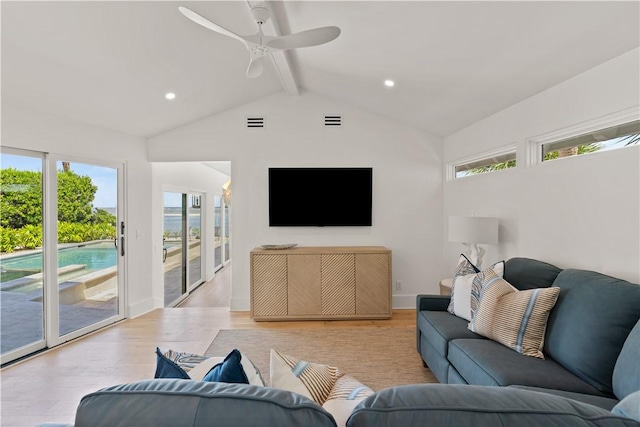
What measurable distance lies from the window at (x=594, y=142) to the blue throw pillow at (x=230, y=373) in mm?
2640

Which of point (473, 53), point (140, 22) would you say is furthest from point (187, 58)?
point (473, 53)

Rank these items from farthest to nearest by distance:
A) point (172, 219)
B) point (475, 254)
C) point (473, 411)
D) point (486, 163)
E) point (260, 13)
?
point (172, 219), point (486, 163), point (475, 254), point (260, 13), point (473, 411)

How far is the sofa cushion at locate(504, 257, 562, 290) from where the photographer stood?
2.34 meters

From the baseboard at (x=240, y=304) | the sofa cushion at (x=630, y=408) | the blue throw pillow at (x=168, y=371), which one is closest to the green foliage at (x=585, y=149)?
the sofa cushion at (x=630, y=408)

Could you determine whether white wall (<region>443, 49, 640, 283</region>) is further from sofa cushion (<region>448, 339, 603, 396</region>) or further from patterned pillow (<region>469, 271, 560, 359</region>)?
sofa cushion (<region>448, 339, 603, 396</region>)

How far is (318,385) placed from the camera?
1097 millimetres

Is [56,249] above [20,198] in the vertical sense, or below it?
below

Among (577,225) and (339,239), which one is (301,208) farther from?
(577,225)

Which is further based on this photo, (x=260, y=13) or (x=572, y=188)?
(x=572, y=188)

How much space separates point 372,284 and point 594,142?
2670 millimetres

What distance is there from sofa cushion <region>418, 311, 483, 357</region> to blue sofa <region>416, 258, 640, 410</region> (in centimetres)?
2

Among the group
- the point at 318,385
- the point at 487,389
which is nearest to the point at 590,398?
the point at 487,389

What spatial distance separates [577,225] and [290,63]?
10.4ft

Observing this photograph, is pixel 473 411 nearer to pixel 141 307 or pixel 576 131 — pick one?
pixel 576 131
